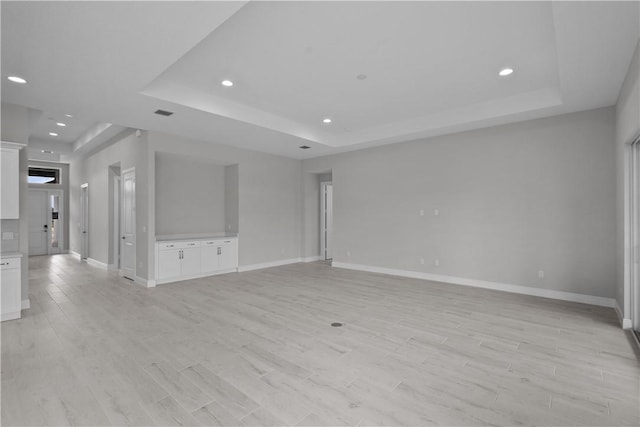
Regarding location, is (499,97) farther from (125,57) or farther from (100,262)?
(100,262)

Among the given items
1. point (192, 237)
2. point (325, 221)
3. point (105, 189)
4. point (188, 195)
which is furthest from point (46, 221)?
point (325, 221)

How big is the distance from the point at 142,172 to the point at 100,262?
11.7 feet

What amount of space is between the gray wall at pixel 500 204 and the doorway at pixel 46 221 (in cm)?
1050

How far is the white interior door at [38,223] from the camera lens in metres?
10.3

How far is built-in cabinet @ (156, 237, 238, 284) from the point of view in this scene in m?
5.94

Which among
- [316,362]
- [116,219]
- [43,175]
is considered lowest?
[316,362]

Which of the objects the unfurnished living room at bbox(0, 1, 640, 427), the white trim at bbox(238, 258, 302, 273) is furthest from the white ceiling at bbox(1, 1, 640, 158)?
the white trim at bbox(238, 258, 302, 273)

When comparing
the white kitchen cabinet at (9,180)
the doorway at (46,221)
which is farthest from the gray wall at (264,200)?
the doorway at (46,221)

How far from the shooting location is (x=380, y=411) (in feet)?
6.86

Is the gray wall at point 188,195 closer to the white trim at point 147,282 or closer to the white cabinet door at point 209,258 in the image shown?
the white cabinet door at point 209,258

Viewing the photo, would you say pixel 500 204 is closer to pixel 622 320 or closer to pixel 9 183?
pixel 622 320

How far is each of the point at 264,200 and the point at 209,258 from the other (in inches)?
79.6

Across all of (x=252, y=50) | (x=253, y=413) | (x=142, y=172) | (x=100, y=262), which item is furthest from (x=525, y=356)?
(x=100, y=262)

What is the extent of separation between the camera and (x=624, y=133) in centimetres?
362
